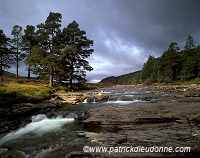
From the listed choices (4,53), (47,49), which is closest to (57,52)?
(47,49)

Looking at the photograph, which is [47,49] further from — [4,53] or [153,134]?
[153,134]

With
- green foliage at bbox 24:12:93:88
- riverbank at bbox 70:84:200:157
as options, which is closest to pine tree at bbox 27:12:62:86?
green foliage at bbox 24:12:93:88

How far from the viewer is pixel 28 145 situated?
5.44m

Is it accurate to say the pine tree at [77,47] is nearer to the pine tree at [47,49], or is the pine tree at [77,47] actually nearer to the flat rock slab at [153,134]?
the pine tree at [47,49]

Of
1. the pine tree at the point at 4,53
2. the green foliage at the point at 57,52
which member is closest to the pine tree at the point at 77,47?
the green foliage at the point at 57,52

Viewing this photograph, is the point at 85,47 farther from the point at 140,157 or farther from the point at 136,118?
the point at 140,157

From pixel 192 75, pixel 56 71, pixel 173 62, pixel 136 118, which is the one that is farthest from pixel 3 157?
pixel 173 62

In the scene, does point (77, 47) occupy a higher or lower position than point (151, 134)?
higher

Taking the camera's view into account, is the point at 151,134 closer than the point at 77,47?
Yes

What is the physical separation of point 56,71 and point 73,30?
15.1 metres

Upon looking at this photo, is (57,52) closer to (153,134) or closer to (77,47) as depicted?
(77,47)

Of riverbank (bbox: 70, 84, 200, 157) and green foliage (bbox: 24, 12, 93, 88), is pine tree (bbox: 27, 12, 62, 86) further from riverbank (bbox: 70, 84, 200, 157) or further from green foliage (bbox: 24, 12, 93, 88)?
riverbank (bbox: 70, 84, 200, 157)

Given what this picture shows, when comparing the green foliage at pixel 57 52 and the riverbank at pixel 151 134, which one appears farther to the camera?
the green foliage at pixel 57 52

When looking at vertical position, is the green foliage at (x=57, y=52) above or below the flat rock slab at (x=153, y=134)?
above
